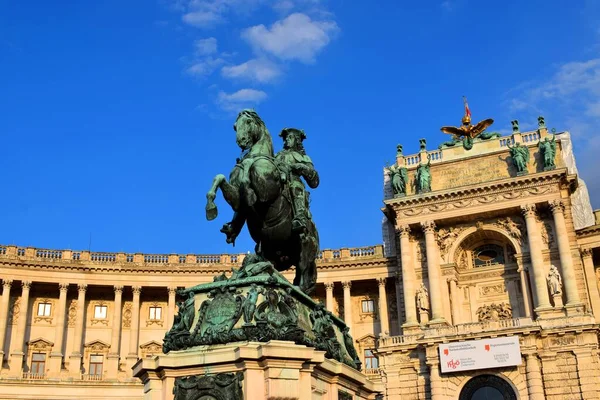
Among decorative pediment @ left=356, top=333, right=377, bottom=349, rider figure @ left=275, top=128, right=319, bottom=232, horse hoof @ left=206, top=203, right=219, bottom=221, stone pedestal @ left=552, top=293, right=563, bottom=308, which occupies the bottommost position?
horse hoof @ left=206, top=203, right=219, bottom=221

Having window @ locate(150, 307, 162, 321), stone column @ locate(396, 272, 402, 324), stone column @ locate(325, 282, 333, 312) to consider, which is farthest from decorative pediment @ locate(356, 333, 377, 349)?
window @ locate(150, 307, 162, 321)

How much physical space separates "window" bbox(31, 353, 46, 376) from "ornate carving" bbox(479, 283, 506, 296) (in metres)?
32.9

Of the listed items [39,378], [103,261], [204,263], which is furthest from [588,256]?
[39,378]

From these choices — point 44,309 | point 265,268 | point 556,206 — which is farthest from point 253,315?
point 44,309

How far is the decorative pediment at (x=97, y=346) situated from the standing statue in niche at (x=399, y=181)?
25223 millimetres

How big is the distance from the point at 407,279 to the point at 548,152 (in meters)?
13.6

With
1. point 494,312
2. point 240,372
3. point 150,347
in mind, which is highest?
point 494,312

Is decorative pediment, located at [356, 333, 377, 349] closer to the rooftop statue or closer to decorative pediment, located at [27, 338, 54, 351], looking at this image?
the rooftop statue

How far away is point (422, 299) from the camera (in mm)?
51719

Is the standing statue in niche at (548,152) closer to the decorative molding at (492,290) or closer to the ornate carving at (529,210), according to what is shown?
the ornate carving at (529,210)

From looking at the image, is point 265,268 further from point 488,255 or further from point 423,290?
point 488,255

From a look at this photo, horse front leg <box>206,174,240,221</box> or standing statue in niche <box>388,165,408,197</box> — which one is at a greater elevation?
standing statue in niche <box>388,165,408,197</box>

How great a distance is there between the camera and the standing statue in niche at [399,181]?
55.5 metres

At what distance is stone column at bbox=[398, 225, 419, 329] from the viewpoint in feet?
169
